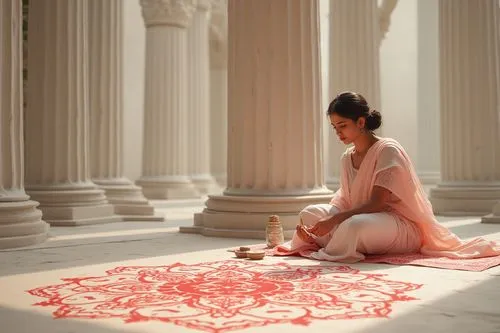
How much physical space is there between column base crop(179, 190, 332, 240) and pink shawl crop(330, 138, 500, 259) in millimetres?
1952

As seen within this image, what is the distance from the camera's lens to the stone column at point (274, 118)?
8633 mm

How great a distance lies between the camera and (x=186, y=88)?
21.2 meters

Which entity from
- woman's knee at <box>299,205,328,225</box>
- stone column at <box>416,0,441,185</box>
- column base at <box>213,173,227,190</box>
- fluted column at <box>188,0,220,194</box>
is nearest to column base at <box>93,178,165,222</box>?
woman's knee at <box>299,205,328,225</box>

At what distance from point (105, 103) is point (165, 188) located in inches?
262

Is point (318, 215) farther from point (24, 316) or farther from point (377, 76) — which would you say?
point (377, 76)

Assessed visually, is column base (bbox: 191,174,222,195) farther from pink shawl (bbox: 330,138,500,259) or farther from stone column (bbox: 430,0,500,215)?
pink shawl (bbox: 330,138,500,259)

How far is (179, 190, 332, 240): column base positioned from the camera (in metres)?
8.51

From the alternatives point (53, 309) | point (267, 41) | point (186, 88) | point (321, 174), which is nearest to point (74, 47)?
point (267, 41)

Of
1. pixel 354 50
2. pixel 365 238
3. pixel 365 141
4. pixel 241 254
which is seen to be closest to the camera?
pixel 365 238

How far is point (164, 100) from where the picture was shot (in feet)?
64.1

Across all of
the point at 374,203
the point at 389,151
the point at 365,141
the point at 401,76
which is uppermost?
the point at 401,76

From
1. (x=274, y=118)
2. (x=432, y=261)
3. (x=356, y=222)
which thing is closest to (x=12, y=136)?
(x=274, y=118)

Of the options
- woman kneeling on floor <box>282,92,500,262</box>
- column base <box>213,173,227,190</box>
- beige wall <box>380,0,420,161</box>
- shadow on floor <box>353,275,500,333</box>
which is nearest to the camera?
shadow on floor <box>353,275,500,333</box>

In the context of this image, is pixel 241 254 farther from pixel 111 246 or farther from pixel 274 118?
pixel 274 118
